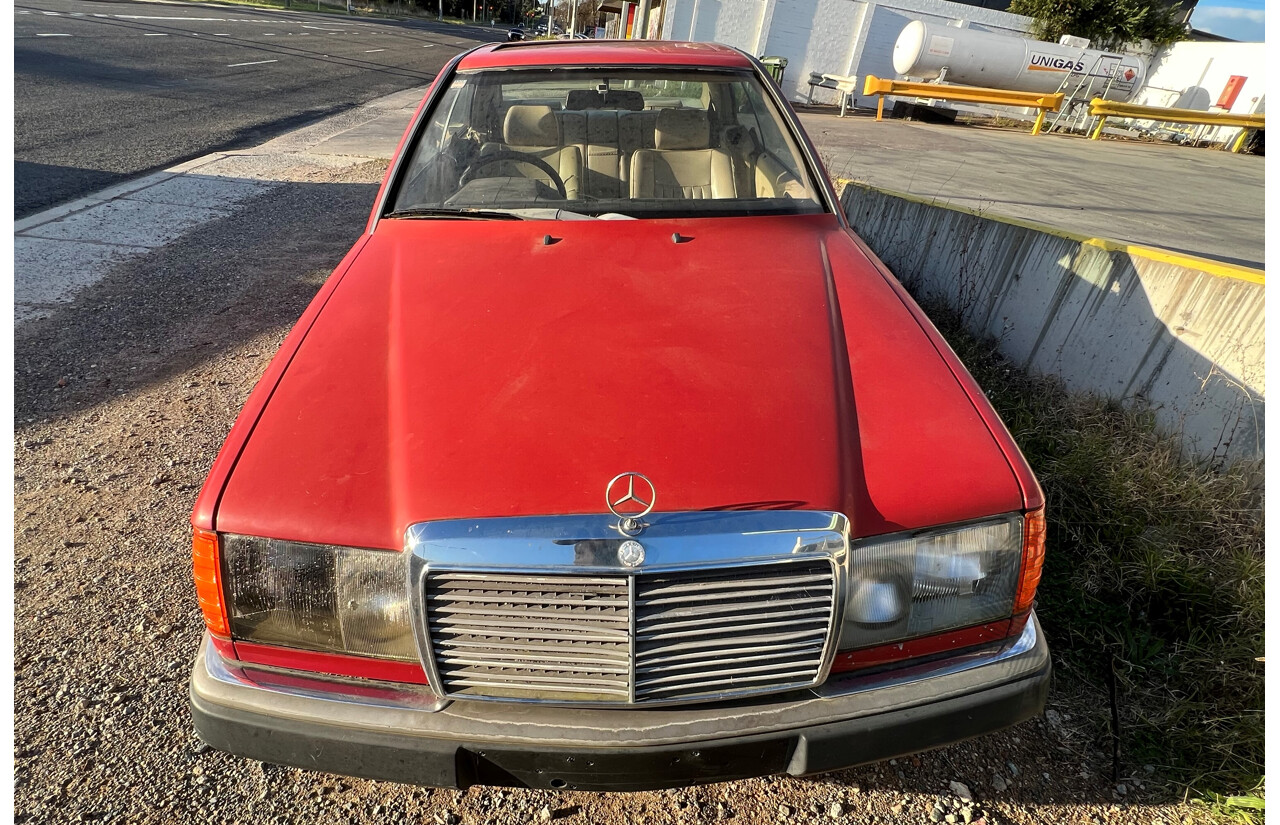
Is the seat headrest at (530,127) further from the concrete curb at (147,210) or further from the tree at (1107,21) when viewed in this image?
the tree at (1107,21)

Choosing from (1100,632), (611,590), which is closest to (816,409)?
(611,590)

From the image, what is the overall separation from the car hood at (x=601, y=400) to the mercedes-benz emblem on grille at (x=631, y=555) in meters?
0.10

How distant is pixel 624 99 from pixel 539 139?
0.41 m

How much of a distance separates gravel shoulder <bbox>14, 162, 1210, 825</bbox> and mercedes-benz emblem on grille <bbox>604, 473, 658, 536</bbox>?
0.91m

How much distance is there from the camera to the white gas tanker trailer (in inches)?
679

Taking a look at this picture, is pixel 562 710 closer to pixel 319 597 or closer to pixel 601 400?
pixel 319 597

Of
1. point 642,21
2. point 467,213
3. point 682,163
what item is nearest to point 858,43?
point 642,21

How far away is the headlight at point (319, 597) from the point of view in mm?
1457

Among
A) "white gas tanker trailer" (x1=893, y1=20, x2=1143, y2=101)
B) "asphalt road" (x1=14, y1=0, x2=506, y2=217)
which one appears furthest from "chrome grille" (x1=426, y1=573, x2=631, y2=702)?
"white gas tanker trailer" (x1=893, y1=20, x2=1143, y2=101)

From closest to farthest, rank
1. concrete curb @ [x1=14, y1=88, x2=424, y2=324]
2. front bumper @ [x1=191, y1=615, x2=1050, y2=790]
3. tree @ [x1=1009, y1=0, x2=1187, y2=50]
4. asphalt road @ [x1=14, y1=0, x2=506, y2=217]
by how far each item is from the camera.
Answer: front bumper @ [x1=191, y1=615, x2=1050, y2=790] < concrete curb @ [x1=14, y1=88, x2=424, y2=324] < asphalt road @ [x1=14, y1=0, x2=506, y2=217] < tree @ [x1=1009, y1=0, x2=1187, y2=50]

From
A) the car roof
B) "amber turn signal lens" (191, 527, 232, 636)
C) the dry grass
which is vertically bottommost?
the dry grass

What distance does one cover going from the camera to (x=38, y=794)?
1.79 meters

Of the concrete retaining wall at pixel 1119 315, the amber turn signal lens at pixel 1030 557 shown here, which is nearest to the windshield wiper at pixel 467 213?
the amber turn signal lens at pixel 1030 557

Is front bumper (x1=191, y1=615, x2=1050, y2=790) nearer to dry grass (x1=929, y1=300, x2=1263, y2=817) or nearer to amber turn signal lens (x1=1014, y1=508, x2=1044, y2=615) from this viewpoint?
amber turn signal lens (x1=1014, y1=508, x2=1044, y2=615)
